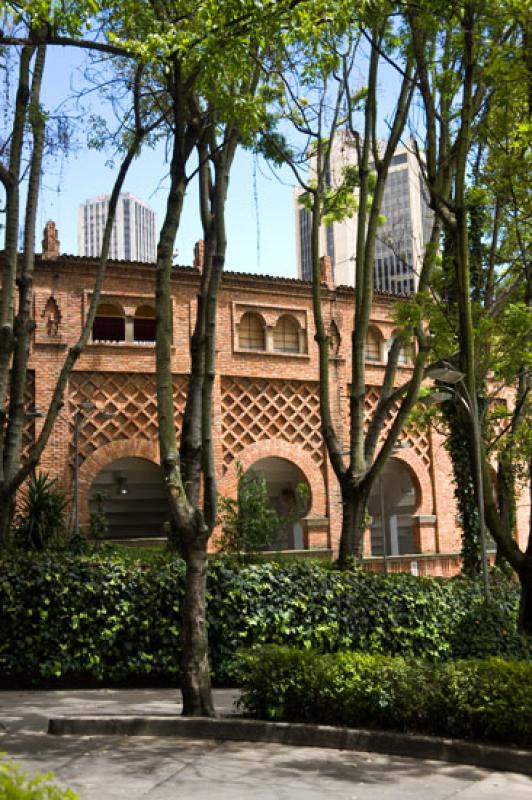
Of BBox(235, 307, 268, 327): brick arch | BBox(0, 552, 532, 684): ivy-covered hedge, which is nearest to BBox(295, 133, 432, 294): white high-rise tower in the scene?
BBox(235, 307, 268, 327): brick arch

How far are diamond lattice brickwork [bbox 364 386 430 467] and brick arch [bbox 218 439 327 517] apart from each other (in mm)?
2323

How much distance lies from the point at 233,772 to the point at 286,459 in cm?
1804

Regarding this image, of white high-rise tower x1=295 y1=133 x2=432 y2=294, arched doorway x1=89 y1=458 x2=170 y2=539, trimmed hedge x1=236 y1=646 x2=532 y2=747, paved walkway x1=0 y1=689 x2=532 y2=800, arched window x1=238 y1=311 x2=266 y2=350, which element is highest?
white high-rise tower x1=295 y1=133 x2=432 y2=294

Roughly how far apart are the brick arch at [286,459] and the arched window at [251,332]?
2.71 m

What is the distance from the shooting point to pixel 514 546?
1177cm

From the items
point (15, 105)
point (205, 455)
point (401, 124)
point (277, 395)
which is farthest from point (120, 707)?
point (277, 395)

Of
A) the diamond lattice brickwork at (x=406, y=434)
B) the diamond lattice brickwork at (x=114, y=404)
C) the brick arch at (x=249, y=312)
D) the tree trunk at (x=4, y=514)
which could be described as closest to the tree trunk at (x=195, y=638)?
the tree trunk at (x=4, y=514)

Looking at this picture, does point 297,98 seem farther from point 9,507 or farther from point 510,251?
point 9,507

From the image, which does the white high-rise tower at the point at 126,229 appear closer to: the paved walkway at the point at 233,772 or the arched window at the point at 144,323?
the arched window at the point at 144,323

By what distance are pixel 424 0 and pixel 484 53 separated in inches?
62.2

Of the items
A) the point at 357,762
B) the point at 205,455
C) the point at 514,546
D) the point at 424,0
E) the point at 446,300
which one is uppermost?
the point at 424,0

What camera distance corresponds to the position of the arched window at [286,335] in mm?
25516

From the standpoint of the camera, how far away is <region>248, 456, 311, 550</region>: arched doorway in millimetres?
25423

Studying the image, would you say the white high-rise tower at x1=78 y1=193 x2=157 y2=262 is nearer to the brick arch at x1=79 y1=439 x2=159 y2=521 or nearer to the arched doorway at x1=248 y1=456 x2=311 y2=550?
the arched doorway at x1=248 y1=456 x2=311 y2=550
